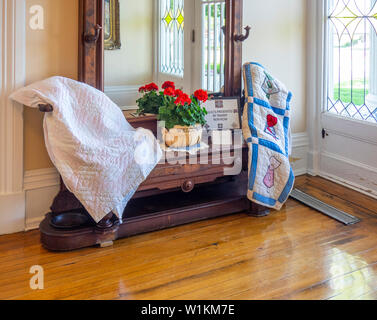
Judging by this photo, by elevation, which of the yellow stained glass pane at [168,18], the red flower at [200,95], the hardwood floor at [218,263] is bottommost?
the hardwood floor at [218,263]

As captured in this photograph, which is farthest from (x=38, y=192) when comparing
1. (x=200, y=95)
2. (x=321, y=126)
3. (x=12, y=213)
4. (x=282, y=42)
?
(x=321, y=126)

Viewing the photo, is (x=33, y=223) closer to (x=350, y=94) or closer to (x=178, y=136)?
(x=178, y=136)

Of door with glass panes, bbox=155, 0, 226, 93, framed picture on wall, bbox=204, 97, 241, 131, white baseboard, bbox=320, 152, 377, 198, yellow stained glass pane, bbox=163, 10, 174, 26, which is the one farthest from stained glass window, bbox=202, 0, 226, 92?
white baseboard, bbox=320, 152, 377, 198

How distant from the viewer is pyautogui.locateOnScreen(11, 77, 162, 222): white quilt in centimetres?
235

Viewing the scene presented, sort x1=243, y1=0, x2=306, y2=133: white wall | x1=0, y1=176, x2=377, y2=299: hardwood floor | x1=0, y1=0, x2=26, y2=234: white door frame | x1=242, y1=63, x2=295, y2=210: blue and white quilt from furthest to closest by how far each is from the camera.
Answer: x1=243, y1=0, x2=306, y2=133: white wall < x1=242, y1=63, x2=295, y2=210: blue and white quilt < x1=0, y1=0, x2=26, y2=234: white door frame < x1=0, y1=176, x2=377, y2=299: hardwood floor

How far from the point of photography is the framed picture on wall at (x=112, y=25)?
271 centimetres

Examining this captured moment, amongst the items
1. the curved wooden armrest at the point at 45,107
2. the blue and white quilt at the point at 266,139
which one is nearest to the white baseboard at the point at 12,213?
the curved wooden armrest at the point at 45,107

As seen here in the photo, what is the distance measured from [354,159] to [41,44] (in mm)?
2395

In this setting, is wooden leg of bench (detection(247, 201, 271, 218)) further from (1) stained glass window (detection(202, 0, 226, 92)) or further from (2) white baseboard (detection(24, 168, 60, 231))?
(2) white baseboard (detection(24, 168, 60, 231))

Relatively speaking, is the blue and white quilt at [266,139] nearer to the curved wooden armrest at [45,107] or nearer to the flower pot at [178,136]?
the flower pot at [178,136]

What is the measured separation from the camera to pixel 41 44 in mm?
2605

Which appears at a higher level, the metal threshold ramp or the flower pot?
the flower pot

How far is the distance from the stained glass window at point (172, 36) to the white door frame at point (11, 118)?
0.86 meters

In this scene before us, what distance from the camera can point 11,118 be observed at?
2566mm
